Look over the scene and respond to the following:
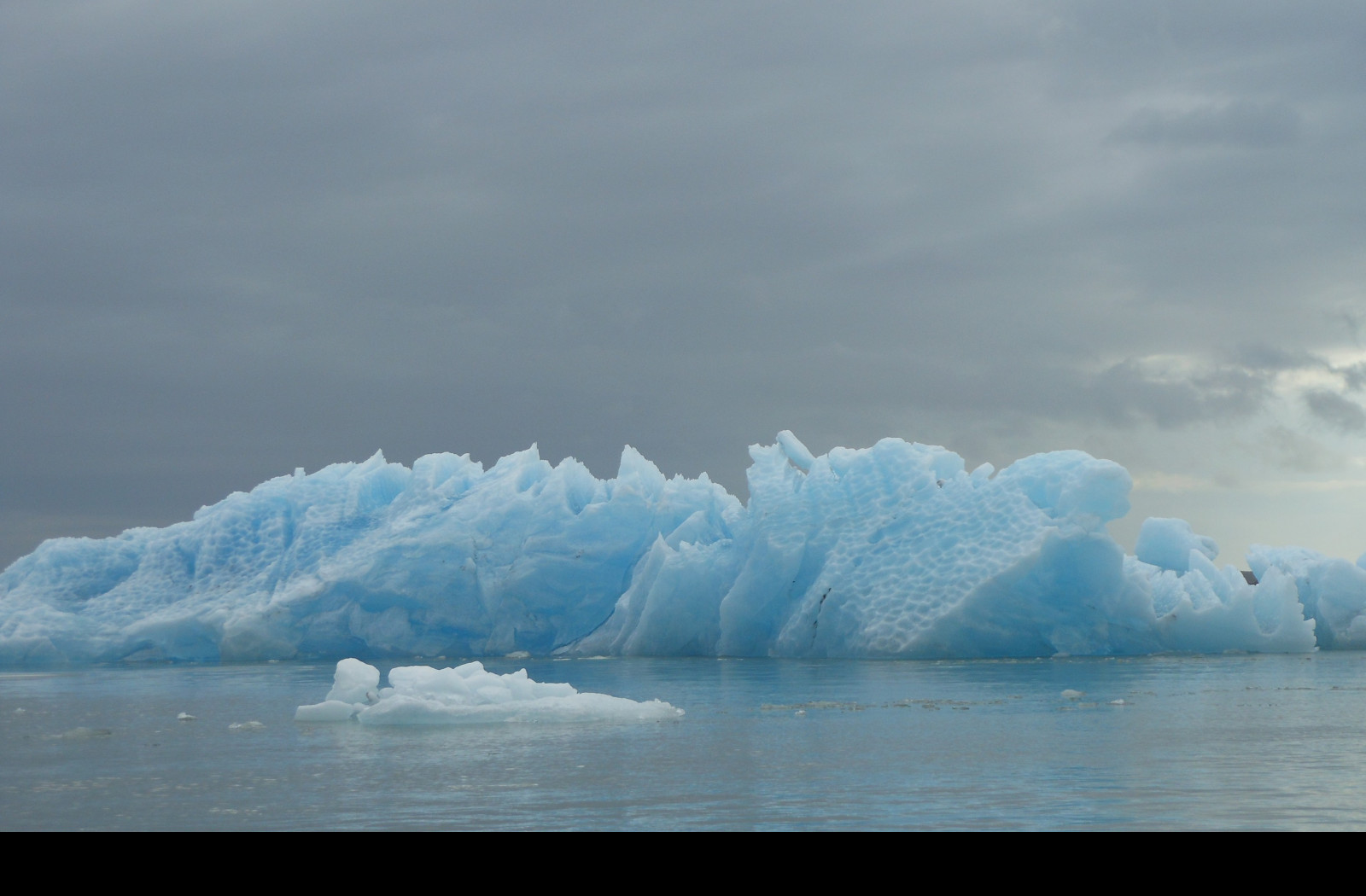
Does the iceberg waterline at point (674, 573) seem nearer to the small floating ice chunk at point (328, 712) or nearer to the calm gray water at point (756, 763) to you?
the calm gray water at point (756, 763)

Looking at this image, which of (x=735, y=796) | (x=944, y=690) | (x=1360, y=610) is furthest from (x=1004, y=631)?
(x=735, y=796)

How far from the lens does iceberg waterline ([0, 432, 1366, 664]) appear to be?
2028 cm

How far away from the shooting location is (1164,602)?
22.7 metres

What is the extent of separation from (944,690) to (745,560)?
8608mm

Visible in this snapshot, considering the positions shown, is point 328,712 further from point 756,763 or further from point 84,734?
point 756,763

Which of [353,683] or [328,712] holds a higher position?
[353,683]

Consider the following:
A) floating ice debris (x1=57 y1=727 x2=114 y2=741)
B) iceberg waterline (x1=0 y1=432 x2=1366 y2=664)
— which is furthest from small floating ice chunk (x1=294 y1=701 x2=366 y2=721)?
iceberg waterline (x1=0 y1=432 x2=1366 y2=664)

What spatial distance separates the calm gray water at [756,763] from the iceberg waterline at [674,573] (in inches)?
190

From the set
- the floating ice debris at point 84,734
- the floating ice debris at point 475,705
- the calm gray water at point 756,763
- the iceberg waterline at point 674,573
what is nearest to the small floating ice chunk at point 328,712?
the floating ice debris at point 475,705

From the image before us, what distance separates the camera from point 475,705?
12.0 m

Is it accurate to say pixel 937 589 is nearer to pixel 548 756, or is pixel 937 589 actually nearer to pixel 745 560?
pixel 745 560

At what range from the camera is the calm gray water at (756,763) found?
20.6 ft

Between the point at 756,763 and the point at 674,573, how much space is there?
47.6 ft

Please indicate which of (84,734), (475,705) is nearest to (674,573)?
(475,705)
